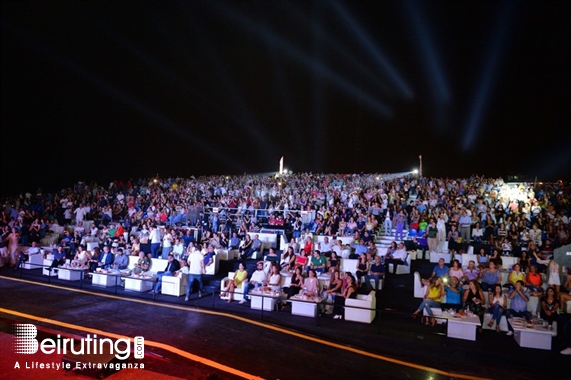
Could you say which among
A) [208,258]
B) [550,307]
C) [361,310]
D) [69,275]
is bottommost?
[69,275]

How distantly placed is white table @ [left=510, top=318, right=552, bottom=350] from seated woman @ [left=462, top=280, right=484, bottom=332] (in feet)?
3.13

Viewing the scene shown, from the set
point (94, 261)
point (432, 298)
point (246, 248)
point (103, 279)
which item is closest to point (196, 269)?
point (246, 248)

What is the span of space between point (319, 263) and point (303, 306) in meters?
2.13

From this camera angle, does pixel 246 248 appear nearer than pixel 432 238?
No

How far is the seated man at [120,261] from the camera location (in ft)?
45.6

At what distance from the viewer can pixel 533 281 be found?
10609 millimetres

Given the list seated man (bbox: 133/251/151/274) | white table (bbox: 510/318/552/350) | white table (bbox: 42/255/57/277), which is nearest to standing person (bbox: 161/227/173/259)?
seated man (bbox: 133/251/151/274)

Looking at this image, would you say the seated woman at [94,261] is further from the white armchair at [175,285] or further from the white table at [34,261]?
the white armchair at [175,285]

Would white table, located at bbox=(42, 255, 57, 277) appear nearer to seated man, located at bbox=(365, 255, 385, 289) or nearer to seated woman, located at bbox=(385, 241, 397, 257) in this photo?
seated man, located at bbox=(365, 255, 385, 289)

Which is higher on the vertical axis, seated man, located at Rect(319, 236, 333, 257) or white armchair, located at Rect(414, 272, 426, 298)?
seated man, located at Rect(319, 236, 333, 257)

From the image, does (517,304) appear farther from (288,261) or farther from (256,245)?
(256,245)

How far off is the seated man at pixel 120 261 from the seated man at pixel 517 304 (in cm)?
1137

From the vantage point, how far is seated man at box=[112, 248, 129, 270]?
45.6 ft

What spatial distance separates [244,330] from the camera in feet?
30.8
